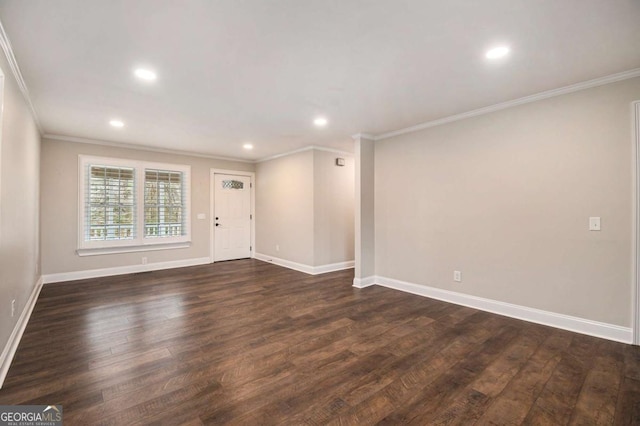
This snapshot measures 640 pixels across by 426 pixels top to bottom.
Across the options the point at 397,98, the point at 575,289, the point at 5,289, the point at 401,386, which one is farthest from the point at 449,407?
the point at 5,289

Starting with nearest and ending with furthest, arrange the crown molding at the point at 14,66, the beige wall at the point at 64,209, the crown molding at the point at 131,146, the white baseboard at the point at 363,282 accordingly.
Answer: the crown molding at the point at 14,66 → the white baseboard at the point at 363,282 → the beige wall at the point at 64,209 → the crown molding at the point at 131,146

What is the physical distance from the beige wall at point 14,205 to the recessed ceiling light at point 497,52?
3.72 meters

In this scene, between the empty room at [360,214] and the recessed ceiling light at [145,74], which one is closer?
the empty room at [360,214]

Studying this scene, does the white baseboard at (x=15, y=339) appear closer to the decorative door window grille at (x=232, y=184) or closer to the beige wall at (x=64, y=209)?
the beige wall at (x=64, y=209)

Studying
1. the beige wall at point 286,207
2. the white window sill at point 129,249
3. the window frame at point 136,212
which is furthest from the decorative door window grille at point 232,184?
the white window sill at point 129,249

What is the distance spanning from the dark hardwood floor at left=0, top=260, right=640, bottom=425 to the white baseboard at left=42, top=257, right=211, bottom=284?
1.22 meters

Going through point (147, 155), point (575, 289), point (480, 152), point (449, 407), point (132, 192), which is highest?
point (147, 155)

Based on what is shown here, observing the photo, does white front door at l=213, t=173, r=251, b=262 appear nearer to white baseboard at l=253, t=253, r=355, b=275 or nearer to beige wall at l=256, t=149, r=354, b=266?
beige wall at l=256, t=149, r=354, b=266

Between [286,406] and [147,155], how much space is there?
564cm

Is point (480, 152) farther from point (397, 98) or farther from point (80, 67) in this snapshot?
point (80, 67)

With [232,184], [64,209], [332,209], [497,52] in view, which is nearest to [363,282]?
[332,209]

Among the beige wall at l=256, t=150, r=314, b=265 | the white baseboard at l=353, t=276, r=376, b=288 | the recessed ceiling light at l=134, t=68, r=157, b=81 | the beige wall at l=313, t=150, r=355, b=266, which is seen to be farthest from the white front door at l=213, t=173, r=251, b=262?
the recessed ceiling light at l=134, t=68, r=157, b=81

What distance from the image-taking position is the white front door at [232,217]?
22.5 feet

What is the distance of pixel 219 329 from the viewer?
308 cm
